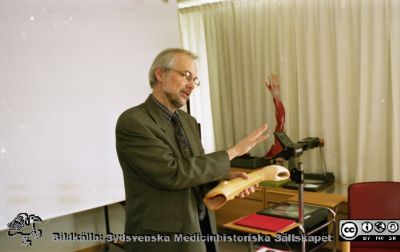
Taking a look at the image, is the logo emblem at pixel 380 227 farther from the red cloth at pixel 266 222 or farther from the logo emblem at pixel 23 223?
the logo emblem at pixel 23 223

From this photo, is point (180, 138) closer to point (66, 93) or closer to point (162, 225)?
point (162, 225)

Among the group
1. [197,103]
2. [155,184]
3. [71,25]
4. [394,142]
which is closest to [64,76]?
[71,25]

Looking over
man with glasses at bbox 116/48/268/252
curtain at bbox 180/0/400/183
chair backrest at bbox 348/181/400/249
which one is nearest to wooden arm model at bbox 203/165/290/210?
man with glasses at bbox 116/48/268/252

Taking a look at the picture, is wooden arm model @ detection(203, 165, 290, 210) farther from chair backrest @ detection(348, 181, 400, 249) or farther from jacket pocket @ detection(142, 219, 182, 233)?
chair backrest @ detection(348, 181, 400, 249)

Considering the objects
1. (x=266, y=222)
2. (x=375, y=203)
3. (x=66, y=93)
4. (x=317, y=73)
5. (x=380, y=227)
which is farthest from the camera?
(x=317, y=73)

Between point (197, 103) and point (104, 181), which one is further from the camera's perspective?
point (197, 103)

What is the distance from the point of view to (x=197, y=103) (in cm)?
442

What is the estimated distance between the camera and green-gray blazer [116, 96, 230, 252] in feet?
4.87

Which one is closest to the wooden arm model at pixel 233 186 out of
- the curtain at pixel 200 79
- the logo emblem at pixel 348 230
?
the logo emblem at pixel 348 230

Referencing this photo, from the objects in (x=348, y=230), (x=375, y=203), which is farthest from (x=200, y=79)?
(x=348, y=230)

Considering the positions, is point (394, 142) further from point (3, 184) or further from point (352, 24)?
point (3, 184)

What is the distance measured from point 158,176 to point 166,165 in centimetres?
5

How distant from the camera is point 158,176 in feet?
4.83

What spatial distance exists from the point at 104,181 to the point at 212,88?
1.76 meters
